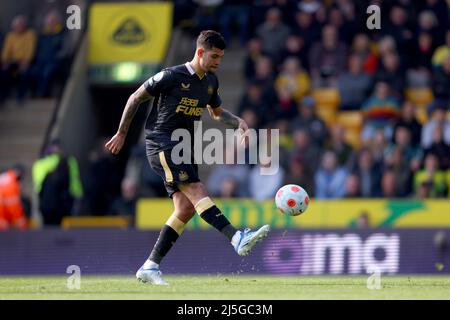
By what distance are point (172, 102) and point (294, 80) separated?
343 inches

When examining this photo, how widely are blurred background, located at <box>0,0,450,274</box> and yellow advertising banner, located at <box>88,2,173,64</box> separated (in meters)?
0.03

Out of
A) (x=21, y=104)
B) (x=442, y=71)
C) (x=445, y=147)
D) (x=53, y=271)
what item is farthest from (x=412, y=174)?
(x=21, y=104)

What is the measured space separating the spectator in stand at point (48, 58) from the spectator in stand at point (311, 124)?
5.44 m

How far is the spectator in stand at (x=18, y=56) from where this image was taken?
72.4ft

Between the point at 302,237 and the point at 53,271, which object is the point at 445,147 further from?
the point at 53,271

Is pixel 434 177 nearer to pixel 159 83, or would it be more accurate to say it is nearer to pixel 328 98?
pixel 328 98

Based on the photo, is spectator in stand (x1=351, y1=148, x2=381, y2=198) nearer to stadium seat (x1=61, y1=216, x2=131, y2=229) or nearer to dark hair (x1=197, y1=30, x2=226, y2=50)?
stadium seat (x1=61, y1=216, x2=131, y2=229)

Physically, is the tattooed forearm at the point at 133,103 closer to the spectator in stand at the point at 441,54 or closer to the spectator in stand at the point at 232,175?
the spectator in stand at the point at 232,175

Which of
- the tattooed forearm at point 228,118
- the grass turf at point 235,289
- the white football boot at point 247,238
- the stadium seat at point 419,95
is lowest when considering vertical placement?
the grass turf at point 235,289

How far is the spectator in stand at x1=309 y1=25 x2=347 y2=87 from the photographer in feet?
65.2

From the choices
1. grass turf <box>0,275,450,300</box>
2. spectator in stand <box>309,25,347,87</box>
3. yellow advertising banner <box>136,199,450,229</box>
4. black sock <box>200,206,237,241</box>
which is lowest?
grass turf <box>0,275,450,300</box>

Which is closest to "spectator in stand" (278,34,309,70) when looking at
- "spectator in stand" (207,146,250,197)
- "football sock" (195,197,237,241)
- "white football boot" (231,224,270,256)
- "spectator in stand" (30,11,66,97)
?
"spectator in stand" (207,146,250,197)

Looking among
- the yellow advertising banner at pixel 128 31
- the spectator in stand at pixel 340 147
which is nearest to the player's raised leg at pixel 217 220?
the spectator in stand at pixel 340 147

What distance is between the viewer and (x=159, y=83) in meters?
11.2
